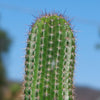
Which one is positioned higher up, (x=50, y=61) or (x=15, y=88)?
(x=50, y=61)

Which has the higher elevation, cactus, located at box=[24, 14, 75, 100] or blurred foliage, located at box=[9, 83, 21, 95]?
cactus, located at box=[24, 14, 75, 100]

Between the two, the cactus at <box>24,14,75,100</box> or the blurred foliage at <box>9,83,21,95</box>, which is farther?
the blurred foliage at <box>9,83,21,95</box>

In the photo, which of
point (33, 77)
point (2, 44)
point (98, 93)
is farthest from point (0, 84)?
point (33, 77)

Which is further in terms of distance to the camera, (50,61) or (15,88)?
(15,88)

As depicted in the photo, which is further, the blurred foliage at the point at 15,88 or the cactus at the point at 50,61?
the blurred foliage at the point at 15,88

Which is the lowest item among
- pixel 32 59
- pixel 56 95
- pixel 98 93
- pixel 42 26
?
pixel 98 93

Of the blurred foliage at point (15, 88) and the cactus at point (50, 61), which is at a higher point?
the cactus at point (50, 61)

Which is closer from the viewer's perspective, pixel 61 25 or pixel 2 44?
pixel 61 25

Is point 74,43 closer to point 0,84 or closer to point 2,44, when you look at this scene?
point 0,84
